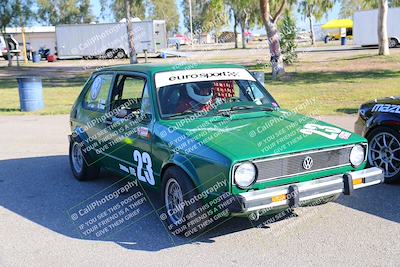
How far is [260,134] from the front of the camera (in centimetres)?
475

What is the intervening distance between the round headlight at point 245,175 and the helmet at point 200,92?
1.47 metres

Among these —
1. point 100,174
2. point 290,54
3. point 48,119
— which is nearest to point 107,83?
point 100,174

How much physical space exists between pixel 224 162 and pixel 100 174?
145 inches

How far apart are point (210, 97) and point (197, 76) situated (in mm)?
292

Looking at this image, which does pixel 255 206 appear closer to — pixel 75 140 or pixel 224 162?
pixel 224 162

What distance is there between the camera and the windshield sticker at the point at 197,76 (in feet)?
18.4

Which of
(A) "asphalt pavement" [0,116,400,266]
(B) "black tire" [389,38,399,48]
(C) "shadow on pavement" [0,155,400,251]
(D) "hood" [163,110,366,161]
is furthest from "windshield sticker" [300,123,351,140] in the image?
(B) "black tire" [389,38,399,48]

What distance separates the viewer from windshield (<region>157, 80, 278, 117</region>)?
5457 millimetres

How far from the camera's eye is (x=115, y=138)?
6078mm

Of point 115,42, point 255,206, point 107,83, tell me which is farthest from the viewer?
point 115,42

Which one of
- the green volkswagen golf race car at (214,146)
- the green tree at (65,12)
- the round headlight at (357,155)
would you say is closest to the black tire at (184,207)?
the green volkswagen golf race car at (214,146)

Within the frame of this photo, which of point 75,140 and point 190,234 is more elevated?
point 75,140

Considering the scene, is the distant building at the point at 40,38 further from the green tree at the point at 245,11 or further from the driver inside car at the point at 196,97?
the driver inside car at the point at 196,97

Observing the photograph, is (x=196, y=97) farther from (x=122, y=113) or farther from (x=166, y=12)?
(x=166, y=12)
